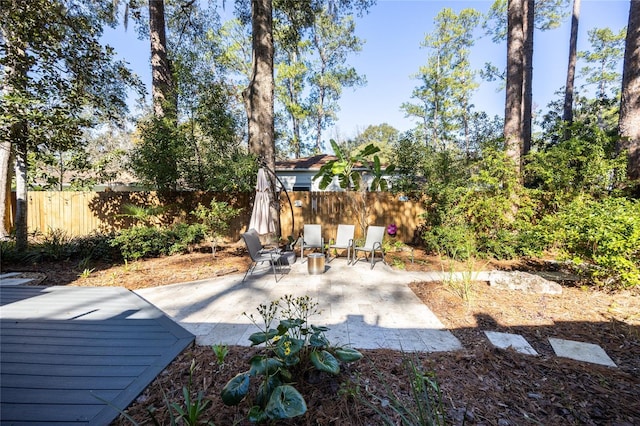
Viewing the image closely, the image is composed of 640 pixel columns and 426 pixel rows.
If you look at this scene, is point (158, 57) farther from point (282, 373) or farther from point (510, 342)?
point (510, 342)

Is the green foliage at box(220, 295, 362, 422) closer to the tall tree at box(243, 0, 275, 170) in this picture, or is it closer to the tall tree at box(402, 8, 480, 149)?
the tall tree at box(243, 0, 275, 170)

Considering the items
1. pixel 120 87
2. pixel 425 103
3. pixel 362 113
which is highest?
pixel 425 103

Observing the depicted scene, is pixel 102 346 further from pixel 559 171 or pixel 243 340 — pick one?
pixel 559 171

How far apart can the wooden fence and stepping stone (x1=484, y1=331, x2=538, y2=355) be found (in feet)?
16.7

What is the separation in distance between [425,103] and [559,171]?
788 inches

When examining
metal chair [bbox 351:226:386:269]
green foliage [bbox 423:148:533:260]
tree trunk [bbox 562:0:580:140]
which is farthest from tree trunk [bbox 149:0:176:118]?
tree trunk [bbox 562:0:580:140]

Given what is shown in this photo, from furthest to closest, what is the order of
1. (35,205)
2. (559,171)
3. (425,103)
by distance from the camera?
(425,103), (35,205), (559,171)

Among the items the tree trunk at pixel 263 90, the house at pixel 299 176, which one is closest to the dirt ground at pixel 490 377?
the tree trunk at pixel 263 90

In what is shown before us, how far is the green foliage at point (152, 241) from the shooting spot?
5957 millimetres

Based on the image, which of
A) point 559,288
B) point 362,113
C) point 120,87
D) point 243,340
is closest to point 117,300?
point 243,340

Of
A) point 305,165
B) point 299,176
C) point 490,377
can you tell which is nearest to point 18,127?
point 490,377

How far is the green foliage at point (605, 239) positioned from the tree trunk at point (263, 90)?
5918 mm

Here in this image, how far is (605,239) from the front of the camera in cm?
357

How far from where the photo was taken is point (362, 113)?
18.9m
